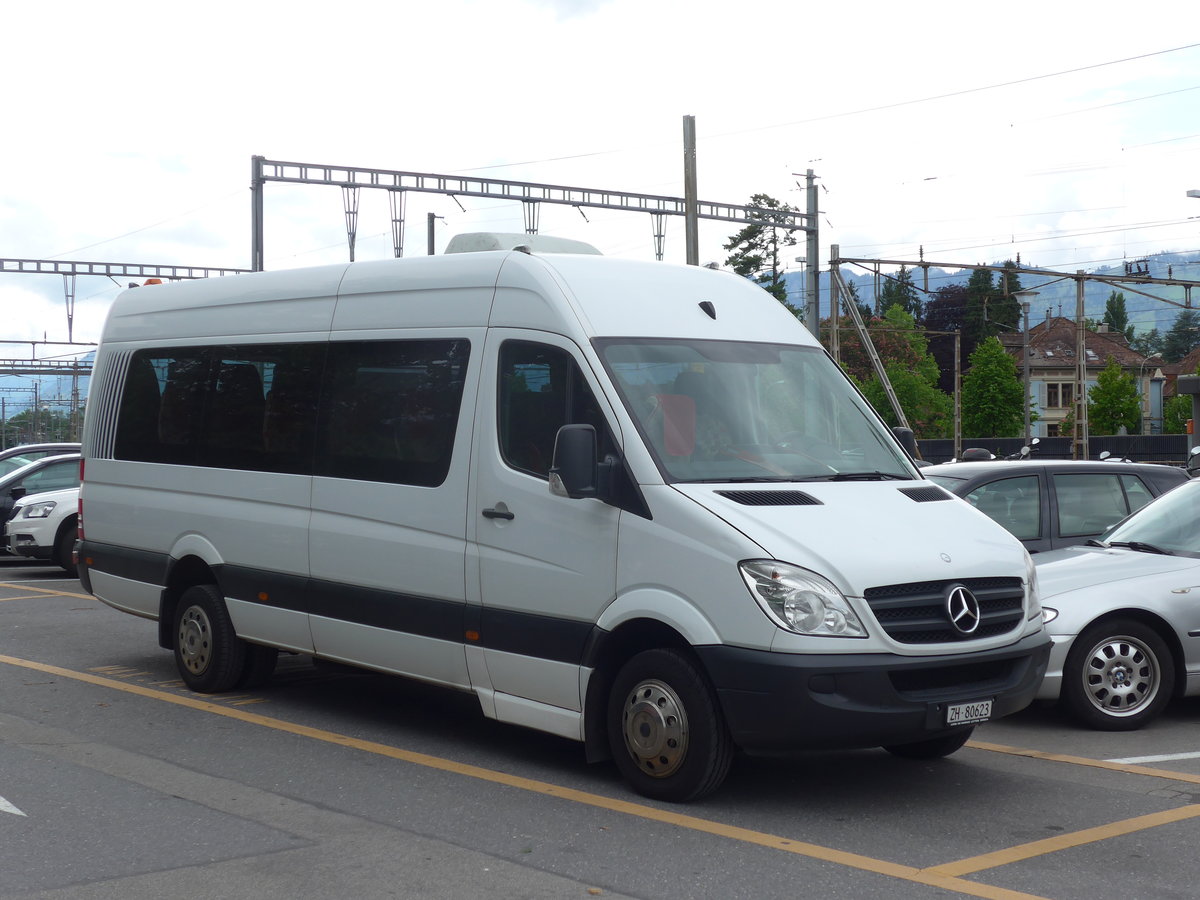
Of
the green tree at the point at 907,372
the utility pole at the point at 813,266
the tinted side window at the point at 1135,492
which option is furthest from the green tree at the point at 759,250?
the tinted side window at the point at 1135,492

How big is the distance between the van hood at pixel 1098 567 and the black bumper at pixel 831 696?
236cm

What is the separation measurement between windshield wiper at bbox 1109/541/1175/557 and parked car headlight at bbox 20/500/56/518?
45.3ft

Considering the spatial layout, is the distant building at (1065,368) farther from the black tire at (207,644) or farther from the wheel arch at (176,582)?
the black tire at (207,644)

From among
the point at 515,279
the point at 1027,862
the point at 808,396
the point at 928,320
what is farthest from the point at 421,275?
the point at 928,320

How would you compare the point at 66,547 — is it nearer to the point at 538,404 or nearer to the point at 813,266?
the point at 538,404

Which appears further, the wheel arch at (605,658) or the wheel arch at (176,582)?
the wheel arch at (176,582)

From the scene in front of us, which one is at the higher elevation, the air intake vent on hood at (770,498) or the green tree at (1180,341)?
the green tree at (1180,341)

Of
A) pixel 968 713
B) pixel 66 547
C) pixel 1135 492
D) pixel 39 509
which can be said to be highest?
pixel 1135 492

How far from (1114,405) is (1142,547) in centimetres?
9096

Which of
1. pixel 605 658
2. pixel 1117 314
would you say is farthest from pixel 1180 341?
pixel 605 658

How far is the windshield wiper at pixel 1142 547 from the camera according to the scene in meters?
8.55

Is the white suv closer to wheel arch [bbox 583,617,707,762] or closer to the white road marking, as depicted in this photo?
wheel arch [bbox 583,617,707,762]

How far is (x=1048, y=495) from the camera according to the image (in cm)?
1023

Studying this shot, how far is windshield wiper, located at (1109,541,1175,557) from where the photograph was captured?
8.55 meters
